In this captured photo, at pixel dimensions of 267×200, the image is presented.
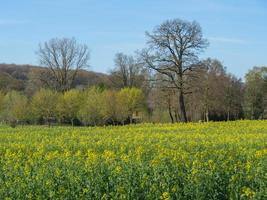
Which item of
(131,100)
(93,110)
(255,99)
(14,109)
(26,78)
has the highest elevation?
(26,78)

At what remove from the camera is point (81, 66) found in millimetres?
87688

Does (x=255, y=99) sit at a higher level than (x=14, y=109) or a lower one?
higher

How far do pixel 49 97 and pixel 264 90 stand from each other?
29.0 meters

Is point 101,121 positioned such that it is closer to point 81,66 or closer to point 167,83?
point 167,83

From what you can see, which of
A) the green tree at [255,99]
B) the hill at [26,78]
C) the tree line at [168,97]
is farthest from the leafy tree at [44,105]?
the hill at [26,78]

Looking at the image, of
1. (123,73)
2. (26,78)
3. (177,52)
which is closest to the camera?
(177,52)

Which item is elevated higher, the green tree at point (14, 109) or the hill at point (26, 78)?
the hill at point (26, 78)

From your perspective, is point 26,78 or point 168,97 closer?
point 168,97

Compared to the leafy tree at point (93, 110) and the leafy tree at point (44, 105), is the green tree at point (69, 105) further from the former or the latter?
the leafy tree at point (93, 110)

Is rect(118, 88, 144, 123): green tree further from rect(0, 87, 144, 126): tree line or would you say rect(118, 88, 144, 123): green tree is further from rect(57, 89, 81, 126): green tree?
rect(57, 89, 81, 126): green tree

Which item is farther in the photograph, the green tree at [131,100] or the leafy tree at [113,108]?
the green tree at [131,100]

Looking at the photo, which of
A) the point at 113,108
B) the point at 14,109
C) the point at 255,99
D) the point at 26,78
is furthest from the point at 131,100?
the point at 26,78

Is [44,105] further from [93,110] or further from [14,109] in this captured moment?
[93,110]

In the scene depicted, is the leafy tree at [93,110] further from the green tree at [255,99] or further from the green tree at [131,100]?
the green tree at [255,99]
